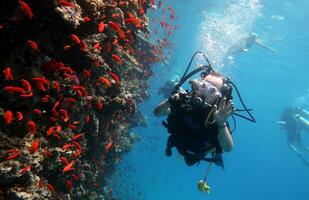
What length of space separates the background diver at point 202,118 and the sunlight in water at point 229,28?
2884cm

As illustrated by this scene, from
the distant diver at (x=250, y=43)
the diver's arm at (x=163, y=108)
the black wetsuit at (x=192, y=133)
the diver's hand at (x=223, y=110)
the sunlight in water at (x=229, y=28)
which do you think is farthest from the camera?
the sunlight in water at (x=229, y=28)

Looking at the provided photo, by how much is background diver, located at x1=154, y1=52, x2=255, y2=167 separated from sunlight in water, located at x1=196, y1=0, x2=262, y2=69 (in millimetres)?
28845

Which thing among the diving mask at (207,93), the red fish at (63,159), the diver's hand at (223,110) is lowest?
the red fish at (63,159)

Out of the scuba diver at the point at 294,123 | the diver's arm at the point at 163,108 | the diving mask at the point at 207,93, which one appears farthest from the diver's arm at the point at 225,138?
the scuba diver at the point at 294,123

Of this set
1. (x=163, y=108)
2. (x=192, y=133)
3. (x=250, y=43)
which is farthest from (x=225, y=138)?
(x=250, y=43)

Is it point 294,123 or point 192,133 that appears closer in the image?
point 192,133

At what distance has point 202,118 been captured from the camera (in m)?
5.24

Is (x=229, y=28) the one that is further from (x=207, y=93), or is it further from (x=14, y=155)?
(x=14, y=155)

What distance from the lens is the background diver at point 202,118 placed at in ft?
16.5

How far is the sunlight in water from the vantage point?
34662mm

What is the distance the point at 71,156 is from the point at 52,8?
291 cm

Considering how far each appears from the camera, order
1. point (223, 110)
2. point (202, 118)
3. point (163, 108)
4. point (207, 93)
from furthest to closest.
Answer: point (163, 108) → point (202, 118) → point (207, 93) → point (223, 110)

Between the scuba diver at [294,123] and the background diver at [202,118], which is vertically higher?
the background diver at [202,118]

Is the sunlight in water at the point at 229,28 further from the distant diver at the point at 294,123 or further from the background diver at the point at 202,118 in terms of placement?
the background diver at the point at 202,118
